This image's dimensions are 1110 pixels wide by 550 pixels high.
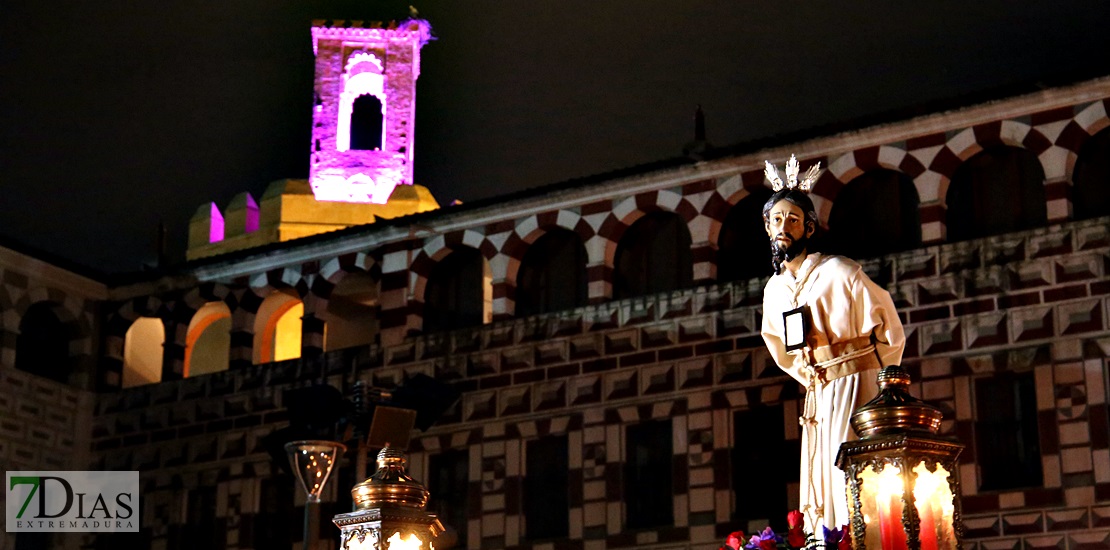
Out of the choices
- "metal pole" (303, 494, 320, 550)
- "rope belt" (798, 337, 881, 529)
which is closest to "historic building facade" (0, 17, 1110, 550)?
"metal pole" (303, 494, 320, 550)

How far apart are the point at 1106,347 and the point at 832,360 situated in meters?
11.9

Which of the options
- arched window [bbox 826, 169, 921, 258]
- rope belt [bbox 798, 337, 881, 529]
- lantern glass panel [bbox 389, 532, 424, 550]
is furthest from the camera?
arched window [bbox 826, 169, 921, 258]

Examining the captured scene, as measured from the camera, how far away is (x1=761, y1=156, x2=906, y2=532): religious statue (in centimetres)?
884

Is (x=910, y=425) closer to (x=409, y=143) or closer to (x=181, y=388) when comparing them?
(x=181, y=388)

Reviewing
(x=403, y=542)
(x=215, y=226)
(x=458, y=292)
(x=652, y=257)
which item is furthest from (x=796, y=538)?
(x=215, y=226)

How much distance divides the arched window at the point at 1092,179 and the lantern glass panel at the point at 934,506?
45.3 ft

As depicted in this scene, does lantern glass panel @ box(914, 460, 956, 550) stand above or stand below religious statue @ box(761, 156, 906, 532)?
below

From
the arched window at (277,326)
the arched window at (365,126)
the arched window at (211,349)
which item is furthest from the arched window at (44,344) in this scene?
the arched window at (365,126)

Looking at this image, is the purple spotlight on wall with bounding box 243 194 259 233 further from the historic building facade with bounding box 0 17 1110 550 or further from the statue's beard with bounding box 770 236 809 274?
the statue's beard with bounding box 770 236 809 274

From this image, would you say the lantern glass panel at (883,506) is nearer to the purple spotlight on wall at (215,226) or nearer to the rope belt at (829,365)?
the rope belt at (829,365)

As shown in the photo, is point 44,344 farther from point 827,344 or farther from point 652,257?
point 827,344

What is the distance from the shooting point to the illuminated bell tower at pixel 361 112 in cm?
2953

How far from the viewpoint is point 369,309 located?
27.7 metres

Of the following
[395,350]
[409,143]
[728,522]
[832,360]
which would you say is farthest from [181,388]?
[832,360]
